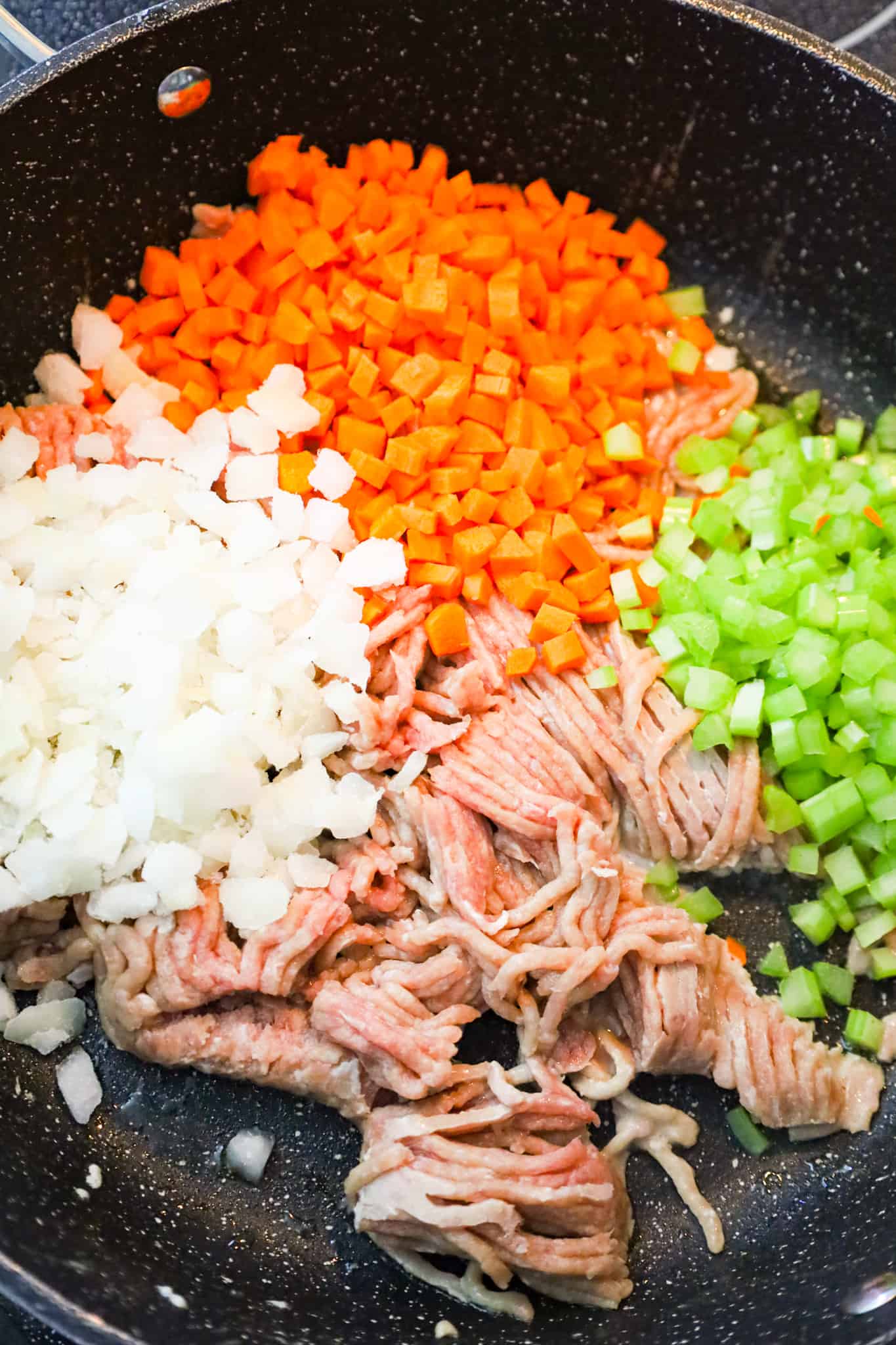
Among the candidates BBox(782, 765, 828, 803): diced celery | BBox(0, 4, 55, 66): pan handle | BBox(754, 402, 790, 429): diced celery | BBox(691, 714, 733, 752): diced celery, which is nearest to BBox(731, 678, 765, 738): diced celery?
BBox(691, 714, 733, 752): diced celery

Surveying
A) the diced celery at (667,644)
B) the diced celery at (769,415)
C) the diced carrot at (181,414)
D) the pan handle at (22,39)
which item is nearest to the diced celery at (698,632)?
the diced celery at (667,644)

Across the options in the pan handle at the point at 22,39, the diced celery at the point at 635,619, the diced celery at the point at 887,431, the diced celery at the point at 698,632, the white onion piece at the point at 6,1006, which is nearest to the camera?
the white onion piece at the point at 6,1006

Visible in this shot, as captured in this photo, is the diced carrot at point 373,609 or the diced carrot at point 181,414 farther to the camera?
the diced carrot at point 181,414

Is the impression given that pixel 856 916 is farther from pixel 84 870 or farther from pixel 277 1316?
pixel 84 870

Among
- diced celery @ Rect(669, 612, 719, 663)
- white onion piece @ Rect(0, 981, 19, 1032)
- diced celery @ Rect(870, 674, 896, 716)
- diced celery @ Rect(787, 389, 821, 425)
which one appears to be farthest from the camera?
diced celery @ Rect(787, 389, 821, 425)

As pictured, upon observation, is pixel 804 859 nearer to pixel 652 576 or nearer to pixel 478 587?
pixel 652 576

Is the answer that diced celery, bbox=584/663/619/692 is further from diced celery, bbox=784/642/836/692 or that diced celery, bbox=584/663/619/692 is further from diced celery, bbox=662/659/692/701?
diced celery, bbox=784/642/836/692

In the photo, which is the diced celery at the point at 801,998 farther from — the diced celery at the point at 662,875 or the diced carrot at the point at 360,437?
the diced carrot at the point at 360,437
